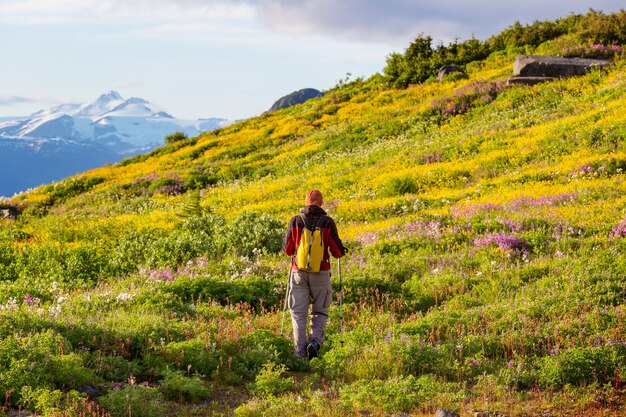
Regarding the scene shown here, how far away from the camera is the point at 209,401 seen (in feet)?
25.9

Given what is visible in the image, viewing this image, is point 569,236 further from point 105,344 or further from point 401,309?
point 105,344

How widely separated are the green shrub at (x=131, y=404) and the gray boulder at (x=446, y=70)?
3750 cm

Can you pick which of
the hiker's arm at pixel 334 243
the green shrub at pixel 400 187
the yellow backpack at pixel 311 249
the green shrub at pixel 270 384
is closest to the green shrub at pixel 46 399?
the green shrub at pixel 270 384

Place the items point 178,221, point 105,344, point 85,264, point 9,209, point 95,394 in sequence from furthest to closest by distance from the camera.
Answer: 1. point 9,209
2. point 178,221
3. point 85,264
4. point 105,344
5. point 95,394

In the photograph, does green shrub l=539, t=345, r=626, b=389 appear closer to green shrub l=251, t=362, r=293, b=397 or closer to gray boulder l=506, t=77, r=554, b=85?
green shrub l=251, t=362, r=293, b=397

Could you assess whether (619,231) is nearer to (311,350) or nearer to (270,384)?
(311,350)

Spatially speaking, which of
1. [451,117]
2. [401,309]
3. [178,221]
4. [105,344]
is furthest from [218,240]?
[451,117]

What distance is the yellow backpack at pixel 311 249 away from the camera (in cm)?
965

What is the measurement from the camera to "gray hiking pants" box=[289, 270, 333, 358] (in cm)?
988

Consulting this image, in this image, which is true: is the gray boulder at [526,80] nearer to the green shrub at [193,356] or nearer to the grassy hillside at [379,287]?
the grassy hillside at [379,287]

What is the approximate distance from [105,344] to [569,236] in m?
10.1

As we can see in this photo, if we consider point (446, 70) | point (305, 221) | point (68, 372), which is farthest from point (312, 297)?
point (446, 70)

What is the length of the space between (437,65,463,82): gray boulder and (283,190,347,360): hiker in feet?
111

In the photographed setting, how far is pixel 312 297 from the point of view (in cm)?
1010
